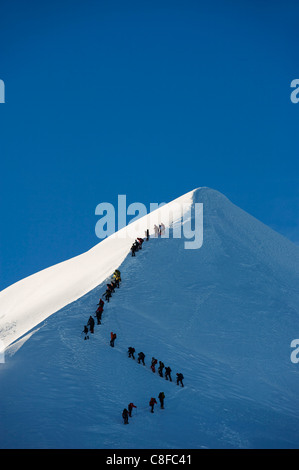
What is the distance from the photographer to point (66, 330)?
2533cm

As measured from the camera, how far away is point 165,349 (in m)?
25.0

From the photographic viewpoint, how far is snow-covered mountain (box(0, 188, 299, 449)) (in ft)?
56.6

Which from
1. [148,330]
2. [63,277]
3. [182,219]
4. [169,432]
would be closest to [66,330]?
[148,330]

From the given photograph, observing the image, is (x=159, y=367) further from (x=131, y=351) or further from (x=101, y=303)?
(x=101, y=303)

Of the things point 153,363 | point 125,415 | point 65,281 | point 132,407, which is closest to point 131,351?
point 153,363

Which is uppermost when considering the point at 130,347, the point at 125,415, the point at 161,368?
the point at 130,347

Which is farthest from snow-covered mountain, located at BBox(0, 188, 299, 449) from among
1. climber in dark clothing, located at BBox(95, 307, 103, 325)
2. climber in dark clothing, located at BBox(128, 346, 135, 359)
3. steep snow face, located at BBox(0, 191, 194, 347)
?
climber in dark clothing, located at BBox(95, 307, 103, 325)

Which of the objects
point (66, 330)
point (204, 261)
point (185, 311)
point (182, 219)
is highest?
point (182, 219)

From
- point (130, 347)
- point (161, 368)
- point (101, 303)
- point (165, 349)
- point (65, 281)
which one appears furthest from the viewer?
point (65, 281)

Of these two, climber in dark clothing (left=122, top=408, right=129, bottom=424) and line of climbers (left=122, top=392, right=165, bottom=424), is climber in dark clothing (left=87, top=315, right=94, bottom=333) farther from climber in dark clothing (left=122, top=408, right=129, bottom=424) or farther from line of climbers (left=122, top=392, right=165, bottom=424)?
climber in dark clothing (left=122, top=408, right=129, bottom=424)

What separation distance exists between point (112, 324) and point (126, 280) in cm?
693

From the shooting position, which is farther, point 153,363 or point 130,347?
point 130,347
